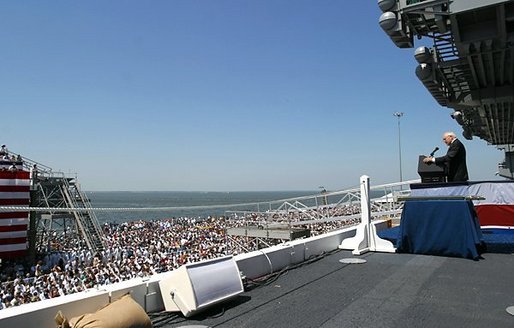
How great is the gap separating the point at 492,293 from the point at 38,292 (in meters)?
12.4

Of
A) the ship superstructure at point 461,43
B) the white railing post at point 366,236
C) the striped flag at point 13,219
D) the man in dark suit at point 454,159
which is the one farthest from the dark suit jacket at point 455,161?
the striped flag at point 13,219

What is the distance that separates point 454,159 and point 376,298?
179 inches

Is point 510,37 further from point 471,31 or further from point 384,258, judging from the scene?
point 384,258

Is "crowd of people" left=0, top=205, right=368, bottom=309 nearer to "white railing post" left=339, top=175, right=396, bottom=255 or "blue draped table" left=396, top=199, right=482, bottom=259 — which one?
"white railing post" left=339, top=175, right=396, bottom=255

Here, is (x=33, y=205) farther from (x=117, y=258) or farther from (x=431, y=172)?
(x=431, y=172)

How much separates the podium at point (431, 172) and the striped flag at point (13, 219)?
18623mm

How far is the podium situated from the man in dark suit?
0.59 ft

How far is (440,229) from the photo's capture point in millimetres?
6285

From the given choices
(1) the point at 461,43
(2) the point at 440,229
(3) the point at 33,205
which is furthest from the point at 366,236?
(3) the point at 33,205

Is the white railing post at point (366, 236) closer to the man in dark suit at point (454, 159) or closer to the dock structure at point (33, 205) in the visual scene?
the man in dark suit at point (454, 159)

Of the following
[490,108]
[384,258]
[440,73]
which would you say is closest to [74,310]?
[384,258]

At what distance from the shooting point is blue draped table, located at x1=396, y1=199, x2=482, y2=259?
6039 mm

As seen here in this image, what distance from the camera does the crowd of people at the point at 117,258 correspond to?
12.2m

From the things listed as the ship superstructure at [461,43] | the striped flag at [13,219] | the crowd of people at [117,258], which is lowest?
the crowd of people at [117,258]
